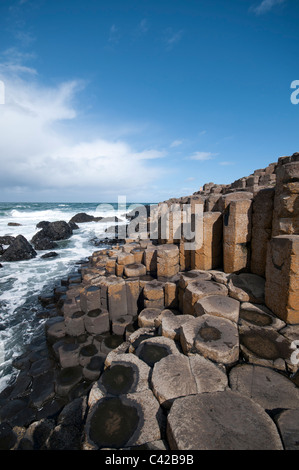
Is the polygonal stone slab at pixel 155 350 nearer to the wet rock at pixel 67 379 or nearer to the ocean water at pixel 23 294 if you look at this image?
the wet rock at pixel 67 379

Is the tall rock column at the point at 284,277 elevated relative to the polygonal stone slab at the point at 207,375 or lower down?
elevated

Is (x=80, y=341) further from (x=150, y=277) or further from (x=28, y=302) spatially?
(x=28, y=302)

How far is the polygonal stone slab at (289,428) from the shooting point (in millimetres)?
1453

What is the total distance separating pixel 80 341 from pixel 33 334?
6.83 ft

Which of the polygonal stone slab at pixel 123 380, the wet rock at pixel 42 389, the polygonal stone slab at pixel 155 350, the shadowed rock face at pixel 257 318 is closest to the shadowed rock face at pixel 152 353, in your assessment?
A: the polygonal stone slab at pixel 155 350

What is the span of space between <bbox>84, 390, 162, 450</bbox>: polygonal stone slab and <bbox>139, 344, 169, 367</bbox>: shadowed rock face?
510 millimetres

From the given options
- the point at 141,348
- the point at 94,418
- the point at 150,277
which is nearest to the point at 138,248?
the point at 150,277

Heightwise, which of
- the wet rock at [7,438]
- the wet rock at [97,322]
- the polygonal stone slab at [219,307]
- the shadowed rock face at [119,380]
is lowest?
the wet rock at [7,438]

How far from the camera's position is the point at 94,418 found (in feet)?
6.04

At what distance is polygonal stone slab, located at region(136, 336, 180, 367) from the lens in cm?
261

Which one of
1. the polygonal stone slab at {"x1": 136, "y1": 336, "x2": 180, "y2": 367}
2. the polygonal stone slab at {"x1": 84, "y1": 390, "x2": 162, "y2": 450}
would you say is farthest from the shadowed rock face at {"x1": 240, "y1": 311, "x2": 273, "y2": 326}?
the polygonal stone slab at {"x1": 84, "y1": 390, "x2": 162, "y2": 450}

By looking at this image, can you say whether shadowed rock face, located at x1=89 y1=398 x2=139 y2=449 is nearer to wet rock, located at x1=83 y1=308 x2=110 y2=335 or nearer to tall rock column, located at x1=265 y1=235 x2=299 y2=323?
tall rock column, located at x1=265 y1=235 x2=299 y2=323

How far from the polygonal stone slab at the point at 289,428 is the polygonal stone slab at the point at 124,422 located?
3.30 feet

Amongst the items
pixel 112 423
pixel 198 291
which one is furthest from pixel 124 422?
pixel 198 291
